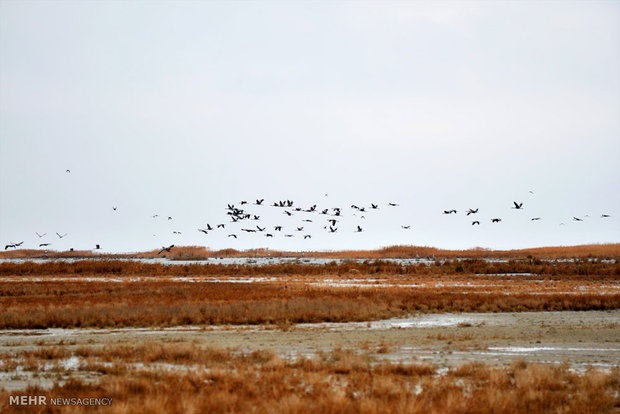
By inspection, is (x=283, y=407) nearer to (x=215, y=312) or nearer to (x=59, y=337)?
(x=59, y=337)

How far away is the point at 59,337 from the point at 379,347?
40.1 feet

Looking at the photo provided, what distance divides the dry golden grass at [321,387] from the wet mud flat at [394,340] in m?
0.99

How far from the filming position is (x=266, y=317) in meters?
30.6

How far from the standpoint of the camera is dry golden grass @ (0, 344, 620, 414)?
12.8 m

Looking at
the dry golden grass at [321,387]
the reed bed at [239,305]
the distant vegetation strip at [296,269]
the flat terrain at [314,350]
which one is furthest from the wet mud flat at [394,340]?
the distant vegetation strip at [296,269]

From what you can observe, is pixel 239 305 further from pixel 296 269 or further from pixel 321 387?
pixel 296 269

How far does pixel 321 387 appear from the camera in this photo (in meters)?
14.6

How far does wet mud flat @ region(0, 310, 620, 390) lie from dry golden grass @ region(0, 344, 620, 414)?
3.26ft

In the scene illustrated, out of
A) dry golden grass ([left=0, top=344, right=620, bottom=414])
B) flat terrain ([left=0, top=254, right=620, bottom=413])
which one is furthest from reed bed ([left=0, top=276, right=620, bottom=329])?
dry golden grass ([left=0, top=344, right=620, bottom=414])

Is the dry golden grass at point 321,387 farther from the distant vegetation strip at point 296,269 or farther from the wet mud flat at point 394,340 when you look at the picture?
the distant vegetation strip at point 296,269

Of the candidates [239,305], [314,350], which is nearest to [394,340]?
[314,350]

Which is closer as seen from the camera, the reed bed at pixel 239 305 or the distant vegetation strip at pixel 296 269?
the reed bed at pixel 239 305

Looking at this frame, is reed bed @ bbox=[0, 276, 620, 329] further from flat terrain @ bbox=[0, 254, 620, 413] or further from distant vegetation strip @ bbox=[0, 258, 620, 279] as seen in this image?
distant vegetation strip @ bbox=[0, 258, 620, 279]

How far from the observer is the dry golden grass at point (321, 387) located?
Answer: 12766 millimetres
